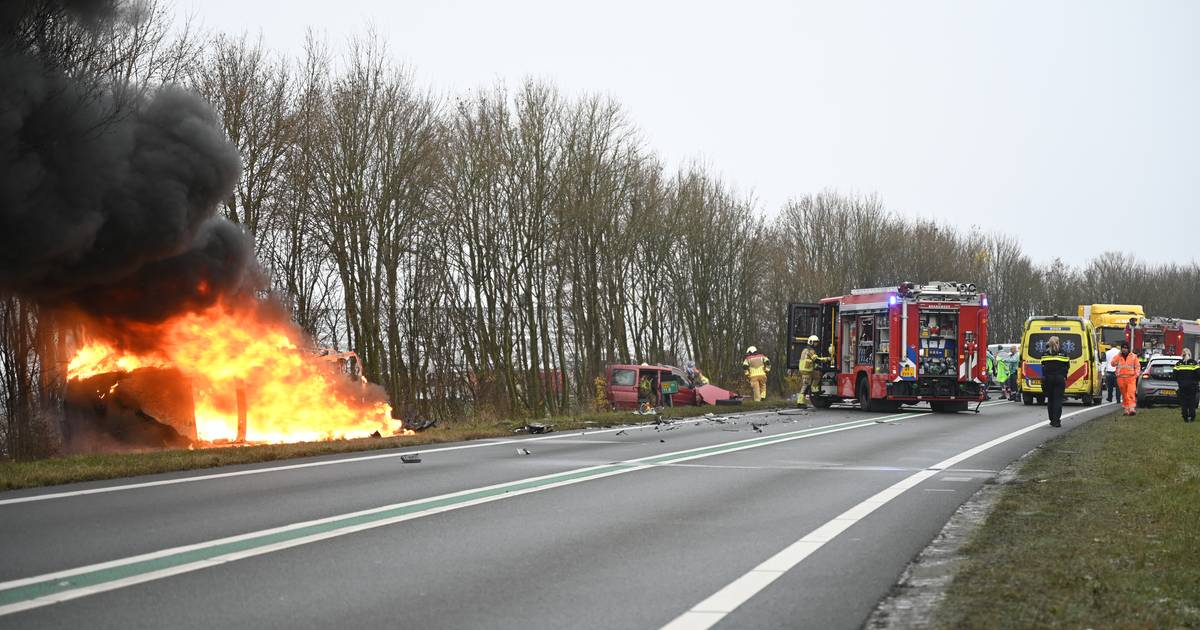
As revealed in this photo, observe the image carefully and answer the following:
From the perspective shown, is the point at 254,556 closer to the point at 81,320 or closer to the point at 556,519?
the point at 556,519

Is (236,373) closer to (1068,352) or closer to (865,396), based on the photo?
(865,396)

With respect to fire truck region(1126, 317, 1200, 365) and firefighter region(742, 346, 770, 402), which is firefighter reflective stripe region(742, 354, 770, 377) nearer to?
firefighter region(742, 346, 770, 402)

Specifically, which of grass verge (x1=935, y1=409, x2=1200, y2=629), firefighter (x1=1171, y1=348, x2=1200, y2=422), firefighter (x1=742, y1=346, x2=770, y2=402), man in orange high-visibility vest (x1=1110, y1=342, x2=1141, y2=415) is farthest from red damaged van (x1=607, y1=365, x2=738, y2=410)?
grass verge (x1=935, y1=409, x2=1200, y2=629)

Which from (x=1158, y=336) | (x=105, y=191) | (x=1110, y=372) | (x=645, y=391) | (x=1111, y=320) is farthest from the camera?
(x=1158, y=336)

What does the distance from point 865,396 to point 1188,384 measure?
7605 mm

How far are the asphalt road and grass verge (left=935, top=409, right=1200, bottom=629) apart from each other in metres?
0.50

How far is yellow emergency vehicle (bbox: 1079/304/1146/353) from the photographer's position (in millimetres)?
43094

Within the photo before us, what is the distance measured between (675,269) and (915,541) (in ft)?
151

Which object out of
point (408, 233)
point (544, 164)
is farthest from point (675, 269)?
point (408, 233)

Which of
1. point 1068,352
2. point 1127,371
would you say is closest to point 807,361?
point 1127,371

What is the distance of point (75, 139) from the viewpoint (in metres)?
15.4

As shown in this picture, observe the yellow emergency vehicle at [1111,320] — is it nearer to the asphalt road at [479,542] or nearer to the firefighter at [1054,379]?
the firefighter at [1054,379]

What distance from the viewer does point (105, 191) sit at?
16.9 metres

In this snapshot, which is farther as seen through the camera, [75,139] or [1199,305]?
[1199,305]
